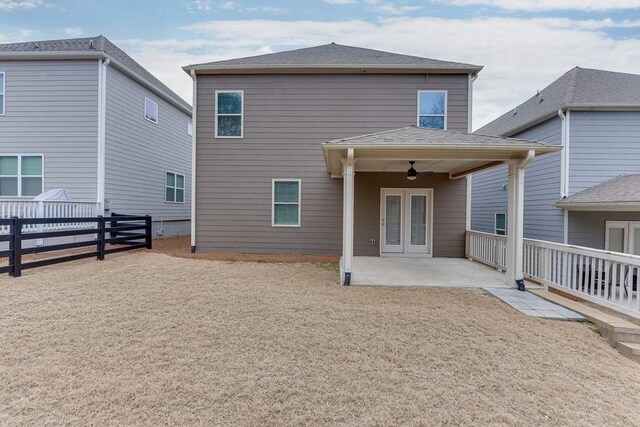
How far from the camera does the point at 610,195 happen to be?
7902mm

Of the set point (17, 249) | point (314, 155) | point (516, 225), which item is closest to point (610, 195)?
point (516, 225)

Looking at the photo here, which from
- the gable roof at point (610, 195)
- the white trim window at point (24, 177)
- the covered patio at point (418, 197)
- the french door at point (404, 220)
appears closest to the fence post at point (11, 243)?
the white trim window at point (24, 177)

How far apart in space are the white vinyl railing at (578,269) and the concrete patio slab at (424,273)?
2.02 feet

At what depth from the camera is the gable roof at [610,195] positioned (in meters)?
7.40

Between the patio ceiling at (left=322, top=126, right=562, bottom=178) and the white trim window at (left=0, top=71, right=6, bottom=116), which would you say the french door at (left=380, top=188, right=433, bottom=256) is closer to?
the patio ceiling at (left=322, top=126, right=562, bottom=178)

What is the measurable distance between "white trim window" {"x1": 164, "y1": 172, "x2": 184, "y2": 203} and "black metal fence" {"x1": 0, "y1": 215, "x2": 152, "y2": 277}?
2.58 meters

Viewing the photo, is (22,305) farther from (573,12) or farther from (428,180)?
(573,12)

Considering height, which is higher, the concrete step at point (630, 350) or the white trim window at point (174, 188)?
the white trim window at point (174, 188)

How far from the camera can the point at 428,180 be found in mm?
8898

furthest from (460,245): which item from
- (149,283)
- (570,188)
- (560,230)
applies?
(149,283)

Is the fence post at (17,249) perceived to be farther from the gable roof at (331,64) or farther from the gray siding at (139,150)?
the gable roof at (331,64)

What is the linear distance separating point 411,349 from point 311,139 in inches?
276

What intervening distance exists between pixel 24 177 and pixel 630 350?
46.5 feet

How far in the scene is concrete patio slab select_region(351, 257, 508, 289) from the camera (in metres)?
5.90
